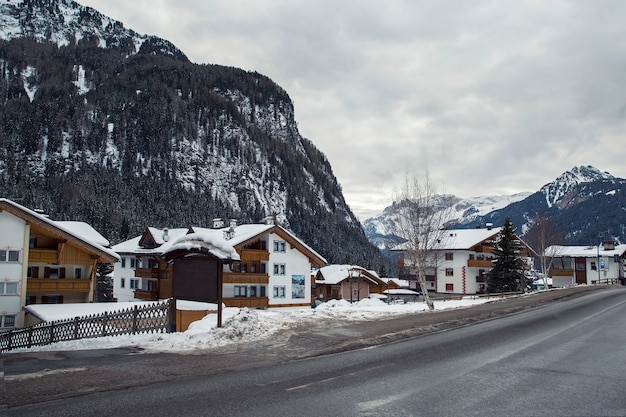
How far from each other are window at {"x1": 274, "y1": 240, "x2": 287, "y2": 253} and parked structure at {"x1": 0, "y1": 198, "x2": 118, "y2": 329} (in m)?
19.1

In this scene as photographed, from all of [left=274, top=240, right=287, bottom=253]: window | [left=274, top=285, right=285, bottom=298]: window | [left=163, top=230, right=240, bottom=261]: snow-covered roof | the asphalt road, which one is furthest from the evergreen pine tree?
the asphalt road

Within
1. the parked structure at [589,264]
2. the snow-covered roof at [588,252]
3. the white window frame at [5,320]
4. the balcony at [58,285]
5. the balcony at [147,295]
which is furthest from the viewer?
the parked structure at [589,264]

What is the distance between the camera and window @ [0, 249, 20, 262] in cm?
3175

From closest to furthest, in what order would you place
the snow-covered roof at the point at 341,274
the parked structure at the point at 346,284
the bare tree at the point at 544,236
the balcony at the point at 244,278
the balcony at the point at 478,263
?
the balcony at the point at 244,278 → the bare tree at the point at 544,236 → the balcony at the point at 478,263 → the snow-covered roof at the point at 341,274 → the parked structure at the point at 346,284

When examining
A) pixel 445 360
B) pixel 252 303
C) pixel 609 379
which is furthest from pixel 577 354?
pixel 252 303

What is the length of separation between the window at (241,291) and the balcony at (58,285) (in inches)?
576

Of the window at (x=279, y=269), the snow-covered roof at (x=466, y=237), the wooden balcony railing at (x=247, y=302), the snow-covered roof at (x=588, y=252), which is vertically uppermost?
the snow-covered roof at (x=466, y=237)

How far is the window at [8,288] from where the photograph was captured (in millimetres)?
31547

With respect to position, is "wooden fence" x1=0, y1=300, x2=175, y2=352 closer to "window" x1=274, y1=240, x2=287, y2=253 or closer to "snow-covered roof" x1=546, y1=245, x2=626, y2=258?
"window" x1=274, y1=240, x2=287, y2=253

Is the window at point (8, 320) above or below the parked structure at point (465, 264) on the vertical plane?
below

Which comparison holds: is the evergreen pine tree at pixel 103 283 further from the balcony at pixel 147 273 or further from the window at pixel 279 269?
the window at pixel 279 269

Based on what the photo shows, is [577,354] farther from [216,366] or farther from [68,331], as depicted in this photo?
[68,331]

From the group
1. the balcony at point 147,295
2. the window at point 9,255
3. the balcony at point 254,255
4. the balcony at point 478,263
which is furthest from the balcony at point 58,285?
the balcony at point 478,263

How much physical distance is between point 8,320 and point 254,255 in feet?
75.5
